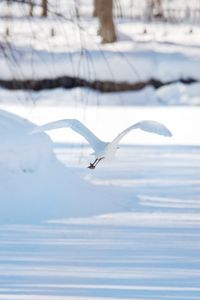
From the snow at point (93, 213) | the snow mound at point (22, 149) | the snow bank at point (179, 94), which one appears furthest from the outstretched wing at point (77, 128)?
the snow bank at point (179, 94)

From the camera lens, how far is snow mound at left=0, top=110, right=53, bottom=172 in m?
10.9

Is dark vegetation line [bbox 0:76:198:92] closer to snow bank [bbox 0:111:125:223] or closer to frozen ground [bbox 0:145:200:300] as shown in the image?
frozen ground [bbox 0:145:200:300]

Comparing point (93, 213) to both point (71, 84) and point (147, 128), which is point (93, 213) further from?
point (71, 84)

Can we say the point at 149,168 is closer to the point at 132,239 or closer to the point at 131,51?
the point at 132,239

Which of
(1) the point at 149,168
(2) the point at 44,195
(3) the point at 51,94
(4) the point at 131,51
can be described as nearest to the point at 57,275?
(2) the point at 44,195

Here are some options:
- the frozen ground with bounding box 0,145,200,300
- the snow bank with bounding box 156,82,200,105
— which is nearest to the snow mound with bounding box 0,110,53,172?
the frozen ground with bounding box 0,145,200,300

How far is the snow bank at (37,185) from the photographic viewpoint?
408 inches

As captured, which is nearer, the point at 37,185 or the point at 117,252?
the point at 117,252

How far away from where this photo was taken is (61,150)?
16078 mm

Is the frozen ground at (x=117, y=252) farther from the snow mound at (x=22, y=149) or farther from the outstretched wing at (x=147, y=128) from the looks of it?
the snow mound at (x=22, y=149)

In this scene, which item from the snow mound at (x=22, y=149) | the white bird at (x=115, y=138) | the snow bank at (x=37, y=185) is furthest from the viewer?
the snow mound at (x=22, y=149)

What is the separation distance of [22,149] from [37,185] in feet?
1.23

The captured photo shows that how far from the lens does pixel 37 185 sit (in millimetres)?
10797

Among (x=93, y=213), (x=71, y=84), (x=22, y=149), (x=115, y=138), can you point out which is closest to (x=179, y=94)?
(x=71, y=84)
